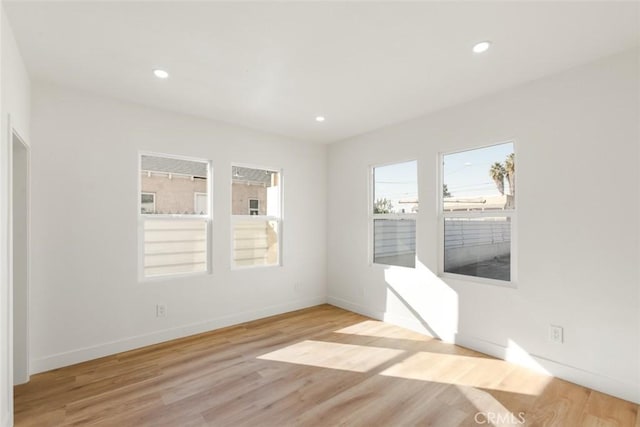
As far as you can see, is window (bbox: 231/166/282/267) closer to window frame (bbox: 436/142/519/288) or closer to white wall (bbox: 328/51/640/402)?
white wall (bbox: 328/51/640/402)

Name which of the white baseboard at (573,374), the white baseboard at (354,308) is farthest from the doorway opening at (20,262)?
the white baseboard at (573,374)

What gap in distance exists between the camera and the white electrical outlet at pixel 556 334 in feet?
8.50

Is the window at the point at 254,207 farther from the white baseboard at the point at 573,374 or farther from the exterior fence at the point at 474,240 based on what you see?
the white baseboard at the point at 573,374

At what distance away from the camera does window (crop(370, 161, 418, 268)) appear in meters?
3.87

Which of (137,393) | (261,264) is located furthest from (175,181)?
(137,393)

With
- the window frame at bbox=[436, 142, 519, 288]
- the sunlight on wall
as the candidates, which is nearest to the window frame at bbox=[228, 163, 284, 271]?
the sunlight on wall

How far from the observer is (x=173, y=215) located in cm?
355

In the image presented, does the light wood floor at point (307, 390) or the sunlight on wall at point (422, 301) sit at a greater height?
the sunlight on wall at point (422, 301)

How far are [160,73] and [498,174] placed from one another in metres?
3.35

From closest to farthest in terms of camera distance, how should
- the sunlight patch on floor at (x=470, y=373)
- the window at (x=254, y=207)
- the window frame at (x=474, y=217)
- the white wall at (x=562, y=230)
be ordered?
the white wall at (x=562, y=230) → the sunlight patch on floor at (x=470, y=373) → the window frame at (x=474, y=217) → the window at (x=254, y=207)

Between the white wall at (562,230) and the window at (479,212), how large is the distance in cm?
13

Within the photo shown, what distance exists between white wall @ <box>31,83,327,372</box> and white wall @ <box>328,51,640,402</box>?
8.07 feet

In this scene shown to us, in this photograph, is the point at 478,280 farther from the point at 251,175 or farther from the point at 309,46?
the point at 251,175

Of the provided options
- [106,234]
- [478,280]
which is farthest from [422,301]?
[106,234]
